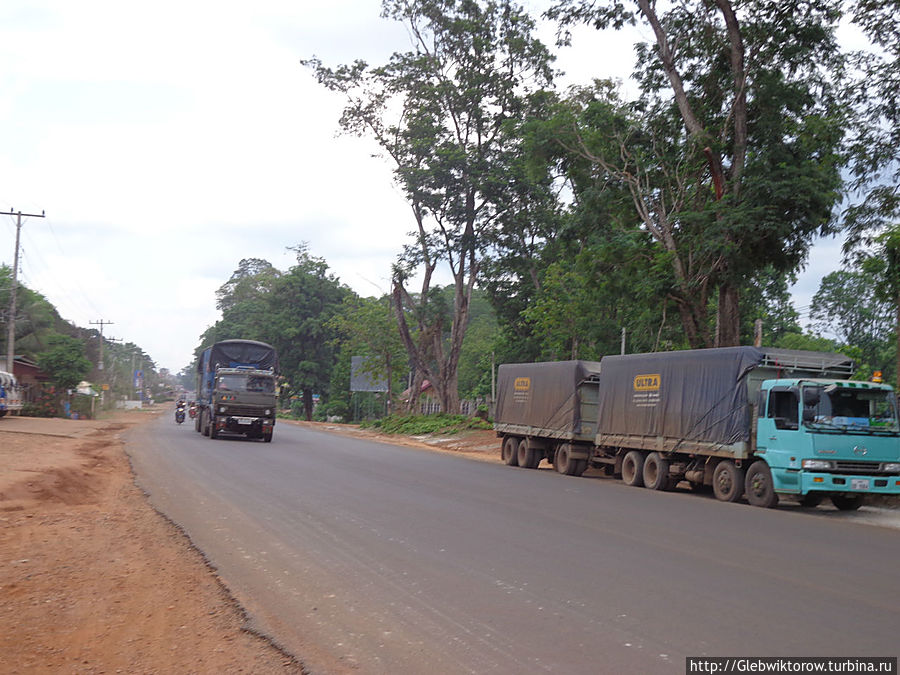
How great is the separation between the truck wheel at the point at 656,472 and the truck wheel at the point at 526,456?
18.1 ft

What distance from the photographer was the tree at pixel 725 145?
69.5 ft

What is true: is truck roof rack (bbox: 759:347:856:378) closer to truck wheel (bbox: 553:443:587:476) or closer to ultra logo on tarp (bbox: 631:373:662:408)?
ultra logo on tarp (bbox: 631:373:662:408)

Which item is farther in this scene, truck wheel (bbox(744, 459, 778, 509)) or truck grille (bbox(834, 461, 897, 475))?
truck wheel (bbox(744, 459, 778, 509))

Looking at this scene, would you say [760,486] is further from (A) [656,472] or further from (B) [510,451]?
(B) [510,451]

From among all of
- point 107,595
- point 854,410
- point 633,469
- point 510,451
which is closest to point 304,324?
point 510,451

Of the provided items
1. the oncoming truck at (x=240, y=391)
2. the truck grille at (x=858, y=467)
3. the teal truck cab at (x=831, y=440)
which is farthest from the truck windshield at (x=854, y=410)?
the oncoming truck at (x=240, y=391)

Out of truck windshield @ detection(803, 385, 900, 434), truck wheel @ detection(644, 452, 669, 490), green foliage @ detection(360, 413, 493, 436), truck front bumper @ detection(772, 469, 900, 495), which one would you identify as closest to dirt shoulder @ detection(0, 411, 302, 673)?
truck front bumper @ detection(772, 469, 900, 495)

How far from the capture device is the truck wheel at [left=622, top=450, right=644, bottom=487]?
1975 cm

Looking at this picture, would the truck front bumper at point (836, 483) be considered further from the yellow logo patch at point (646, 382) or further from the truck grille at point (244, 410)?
the truck grille at point (244, 410)

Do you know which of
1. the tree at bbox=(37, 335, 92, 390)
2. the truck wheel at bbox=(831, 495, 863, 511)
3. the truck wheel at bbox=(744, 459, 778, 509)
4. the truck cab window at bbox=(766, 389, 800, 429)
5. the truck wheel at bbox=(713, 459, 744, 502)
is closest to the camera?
the truck cab window at bbox=(766, 389, 800, 429)

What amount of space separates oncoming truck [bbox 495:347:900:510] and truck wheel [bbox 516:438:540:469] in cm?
86

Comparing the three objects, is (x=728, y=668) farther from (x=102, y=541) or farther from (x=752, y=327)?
(x=752, y=327)

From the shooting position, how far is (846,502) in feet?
52.5

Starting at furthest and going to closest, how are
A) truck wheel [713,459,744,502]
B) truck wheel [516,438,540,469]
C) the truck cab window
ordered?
1. truck wheel [516,438,540,469]
2. truck wheel [713,459,744,502]
3. the truck cab window
